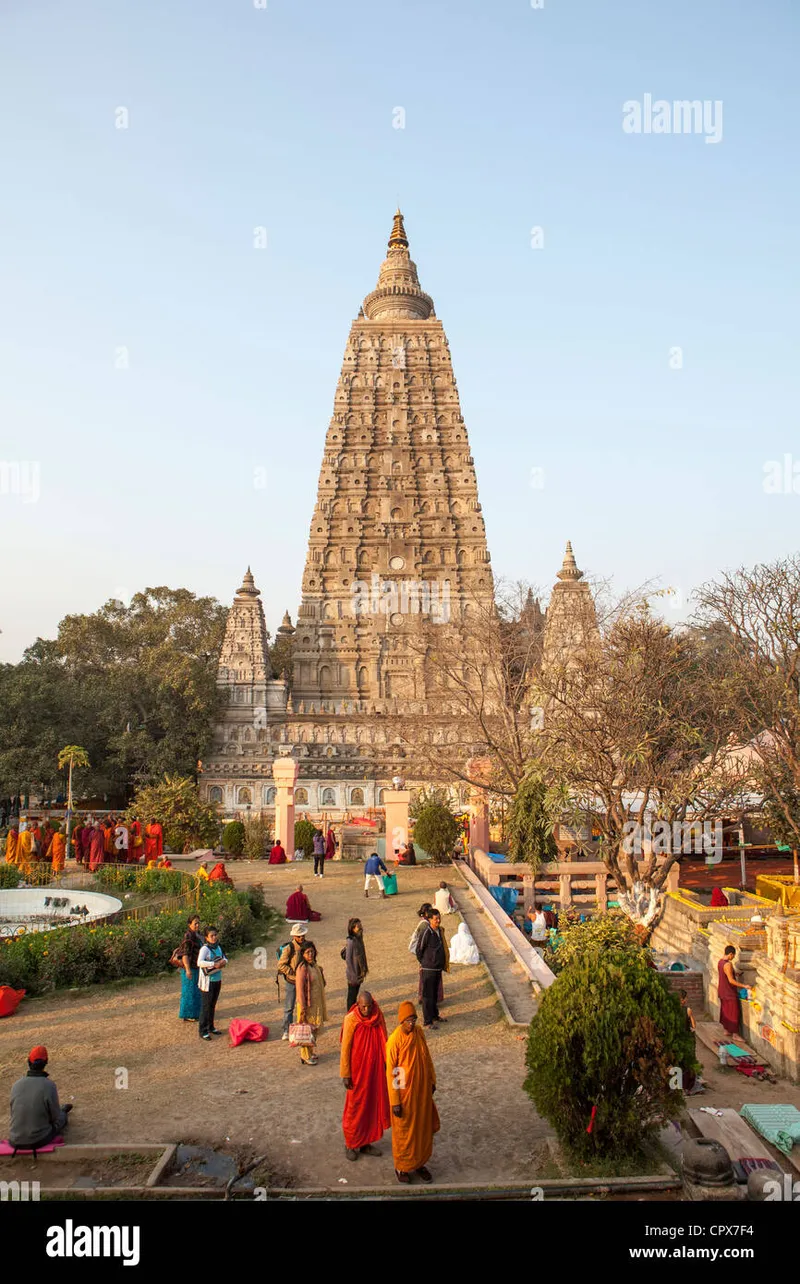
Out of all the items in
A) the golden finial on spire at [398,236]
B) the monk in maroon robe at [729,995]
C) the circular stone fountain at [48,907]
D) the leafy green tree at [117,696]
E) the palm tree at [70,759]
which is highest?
the golden finial on spire at [398,236]

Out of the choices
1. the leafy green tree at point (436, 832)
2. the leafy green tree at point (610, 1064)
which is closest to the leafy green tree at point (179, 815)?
the leafy green tree at point (436, 832)

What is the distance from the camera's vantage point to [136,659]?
5241 cm

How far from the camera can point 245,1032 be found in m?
10.0

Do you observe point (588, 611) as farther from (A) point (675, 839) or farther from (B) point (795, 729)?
(A) point (675, 839)

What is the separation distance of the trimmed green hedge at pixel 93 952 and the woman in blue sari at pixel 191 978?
2.30m

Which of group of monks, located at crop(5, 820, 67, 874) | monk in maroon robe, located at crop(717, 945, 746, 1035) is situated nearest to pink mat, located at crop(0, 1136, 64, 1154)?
monk in maroon robe, located at crop(717, 945, 746, 1035)

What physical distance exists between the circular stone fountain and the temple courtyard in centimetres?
363

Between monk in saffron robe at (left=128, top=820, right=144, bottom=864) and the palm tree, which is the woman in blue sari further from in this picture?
the palm tree

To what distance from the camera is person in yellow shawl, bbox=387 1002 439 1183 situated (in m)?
6.64

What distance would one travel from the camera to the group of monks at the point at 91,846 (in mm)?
21500

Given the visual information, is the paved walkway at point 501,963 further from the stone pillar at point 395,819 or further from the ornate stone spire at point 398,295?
the ornate stone spire at point 398,295

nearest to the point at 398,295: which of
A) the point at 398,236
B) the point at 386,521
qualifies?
the point at 398,236

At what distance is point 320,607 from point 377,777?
16618 mm
